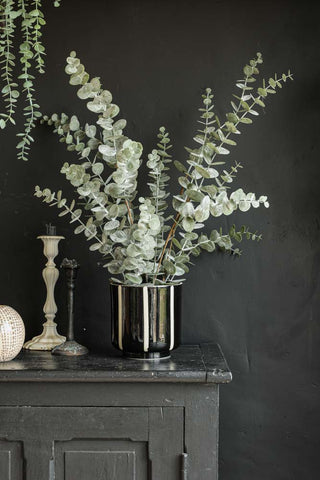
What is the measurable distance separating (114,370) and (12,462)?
0.39m

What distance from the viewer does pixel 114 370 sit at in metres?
1.47

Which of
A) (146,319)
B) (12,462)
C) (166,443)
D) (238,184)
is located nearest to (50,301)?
(146,319)

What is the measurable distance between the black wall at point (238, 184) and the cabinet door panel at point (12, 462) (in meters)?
0.48

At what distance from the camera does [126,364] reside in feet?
5.06

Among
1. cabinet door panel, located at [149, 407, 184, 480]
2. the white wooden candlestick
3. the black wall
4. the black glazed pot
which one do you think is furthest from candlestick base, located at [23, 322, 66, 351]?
cabinet door panel, located at [149, 407, 184, 480]

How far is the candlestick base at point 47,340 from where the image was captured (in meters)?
1.77

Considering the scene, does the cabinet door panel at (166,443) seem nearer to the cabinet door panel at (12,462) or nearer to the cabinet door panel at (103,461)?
the cabinet door panel at (103,461)

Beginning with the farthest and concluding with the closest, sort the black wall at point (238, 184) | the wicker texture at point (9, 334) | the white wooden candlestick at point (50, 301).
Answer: the black wall at point (238, 184) → the white wooden candlestick at point (50, 301) → the wicker texture at point (9, 334)

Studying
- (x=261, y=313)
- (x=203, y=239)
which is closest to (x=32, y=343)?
(x=203, y=239)

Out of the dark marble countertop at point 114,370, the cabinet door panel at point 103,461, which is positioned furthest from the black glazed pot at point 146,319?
the cabinet door panel at point 103,461

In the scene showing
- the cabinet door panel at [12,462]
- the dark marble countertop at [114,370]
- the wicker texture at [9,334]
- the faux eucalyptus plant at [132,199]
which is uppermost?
the faux eucalyptus plant at [132,199]

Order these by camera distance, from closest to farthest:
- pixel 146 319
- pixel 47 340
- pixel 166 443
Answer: pixel 166 443 → pixel 146 319 → pixel 47 340

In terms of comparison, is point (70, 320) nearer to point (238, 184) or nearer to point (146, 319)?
point (146, 319)

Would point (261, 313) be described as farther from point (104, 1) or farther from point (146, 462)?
point (104, 1)
